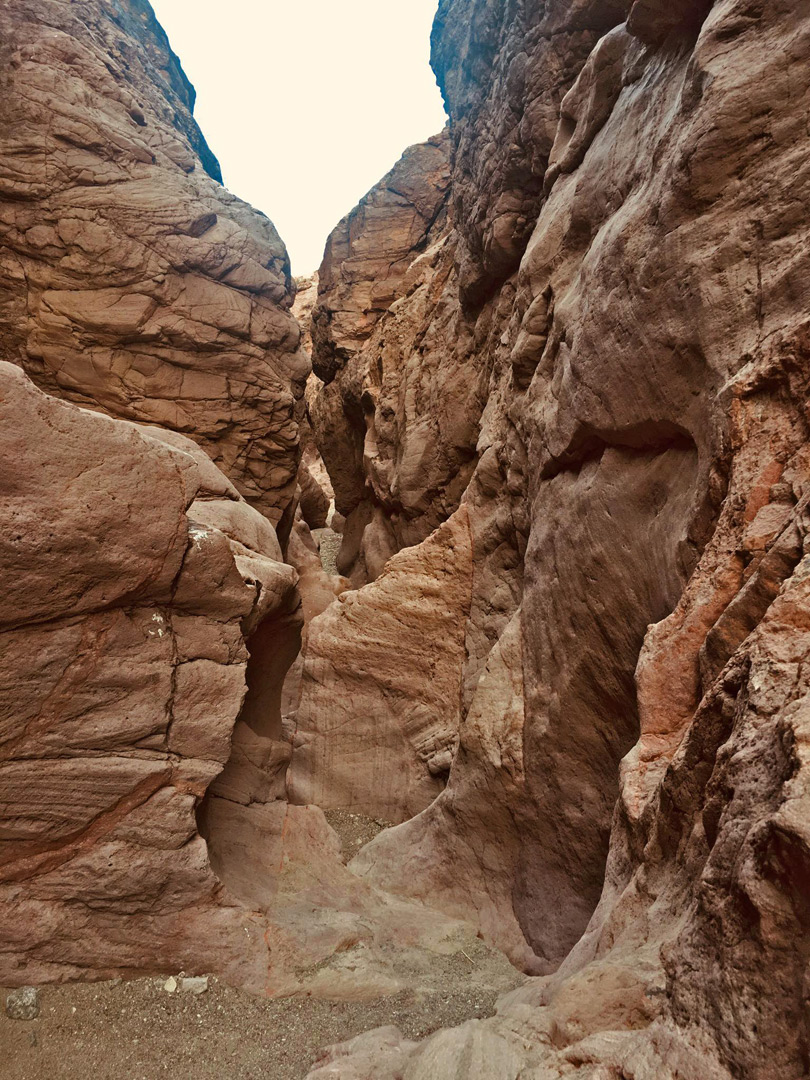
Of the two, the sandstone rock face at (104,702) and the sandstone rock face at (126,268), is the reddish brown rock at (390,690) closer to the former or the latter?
the sandstone rock face at (104,702)

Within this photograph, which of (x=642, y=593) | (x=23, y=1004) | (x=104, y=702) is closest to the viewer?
(x=23, y=1004)

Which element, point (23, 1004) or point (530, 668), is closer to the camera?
point (23, 1004)

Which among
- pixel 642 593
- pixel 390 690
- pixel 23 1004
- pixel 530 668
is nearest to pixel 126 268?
pixel 390 690

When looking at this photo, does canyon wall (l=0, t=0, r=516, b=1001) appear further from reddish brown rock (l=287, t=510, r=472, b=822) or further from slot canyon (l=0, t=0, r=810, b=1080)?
reddish brown rock (l=287, t=510, r=472, b=822)

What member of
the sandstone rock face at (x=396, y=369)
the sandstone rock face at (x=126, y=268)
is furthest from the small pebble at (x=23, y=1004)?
the sandstone rock face at (x=126, y=268)

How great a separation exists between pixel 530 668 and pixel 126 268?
422 inches

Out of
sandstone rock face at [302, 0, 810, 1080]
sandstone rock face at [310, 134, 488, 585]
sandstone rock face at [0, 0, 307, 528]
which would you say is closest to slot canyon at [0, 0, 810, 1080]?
sandstone rock face at [302, 0, 810, 1080]

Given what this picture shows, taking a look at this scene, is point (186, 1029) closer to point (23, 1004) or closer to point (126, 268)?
point (23, 1004)

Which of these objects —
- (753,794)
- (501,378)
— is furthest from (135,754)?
(501,378)

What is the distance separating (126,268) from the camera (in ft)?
39.4

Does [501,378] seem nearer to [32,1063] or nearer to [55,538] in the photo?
[55,538]

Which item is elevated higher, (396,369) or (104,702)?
(396,369)

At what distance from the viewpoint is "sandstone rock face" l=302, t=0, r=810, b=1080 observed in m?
2.18

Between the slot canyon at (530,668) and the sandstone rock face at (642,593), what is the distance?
0.07ft
